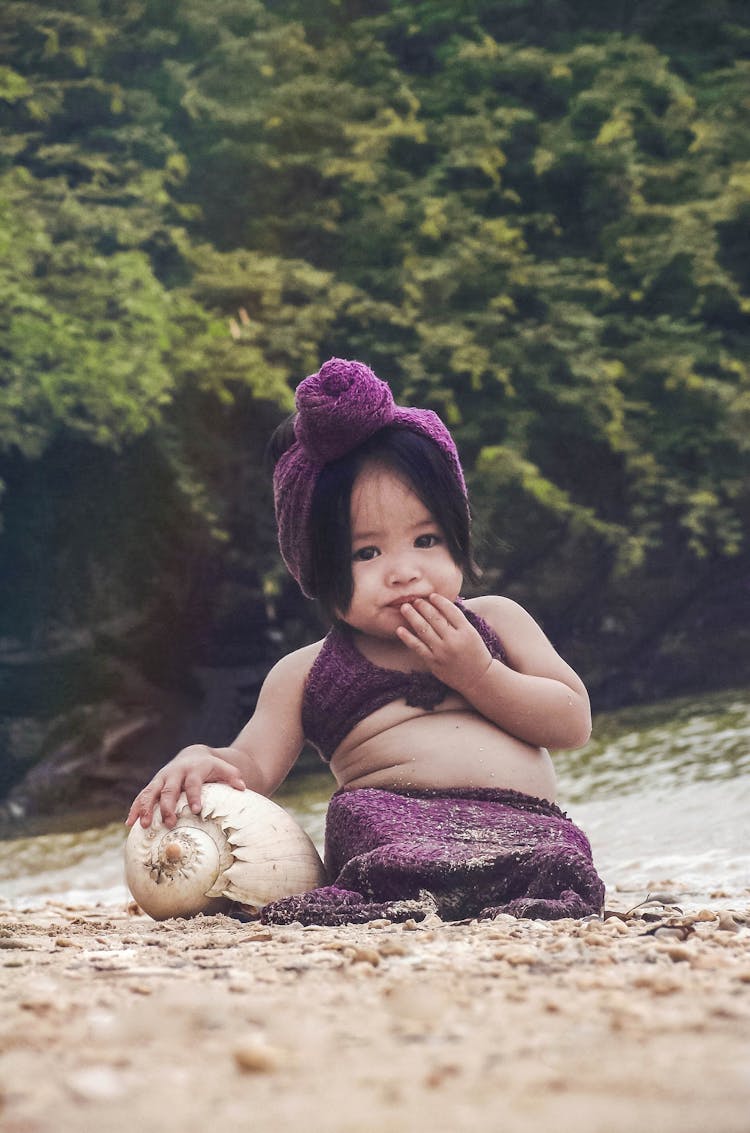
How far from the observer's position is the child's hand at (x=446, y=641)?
11.7 feet

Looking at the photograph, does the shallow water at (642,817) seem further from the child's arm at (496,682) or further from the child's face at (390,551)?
the child's face at (390,551)

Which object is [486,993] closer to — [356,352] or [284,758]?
[284,758]

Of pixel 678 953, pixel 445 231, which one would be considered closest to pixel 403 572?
pixel 678 953

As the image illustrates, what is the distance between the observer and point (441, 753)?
143 inches

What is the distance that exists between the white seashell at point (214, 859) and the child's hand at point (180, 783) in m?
0.03

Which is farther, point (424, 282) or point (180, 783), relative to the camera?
point (424, 282)

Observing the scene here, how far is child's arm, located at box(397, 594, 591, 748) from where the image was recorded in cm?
358

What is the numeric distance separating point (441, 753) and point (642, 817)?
3.55 meters

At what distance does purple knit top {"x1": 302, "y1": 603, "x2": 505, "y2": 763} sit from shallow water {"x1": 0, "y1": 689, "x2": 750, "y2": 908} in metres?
1.12

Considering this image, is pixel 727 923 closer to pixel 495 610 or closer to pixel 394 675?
pixel 394 675

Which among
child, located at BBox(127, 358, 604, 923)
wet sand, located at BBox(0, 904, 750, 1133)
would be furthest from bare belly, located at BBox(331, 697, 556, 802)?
wet sand, located at BBox(0, 904, 750, 1133)

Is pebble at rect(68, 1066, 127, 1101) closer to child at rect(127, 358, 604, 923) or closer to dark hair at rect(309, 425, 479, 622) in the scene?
→ child at rect(127, 358, 604, 923)

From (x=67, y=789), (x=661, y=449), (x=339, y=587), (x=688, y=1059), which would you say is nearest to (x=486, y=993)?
(x=688, y=1059)

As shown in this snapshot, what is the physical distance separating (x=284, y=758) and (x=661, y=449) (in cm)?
879
